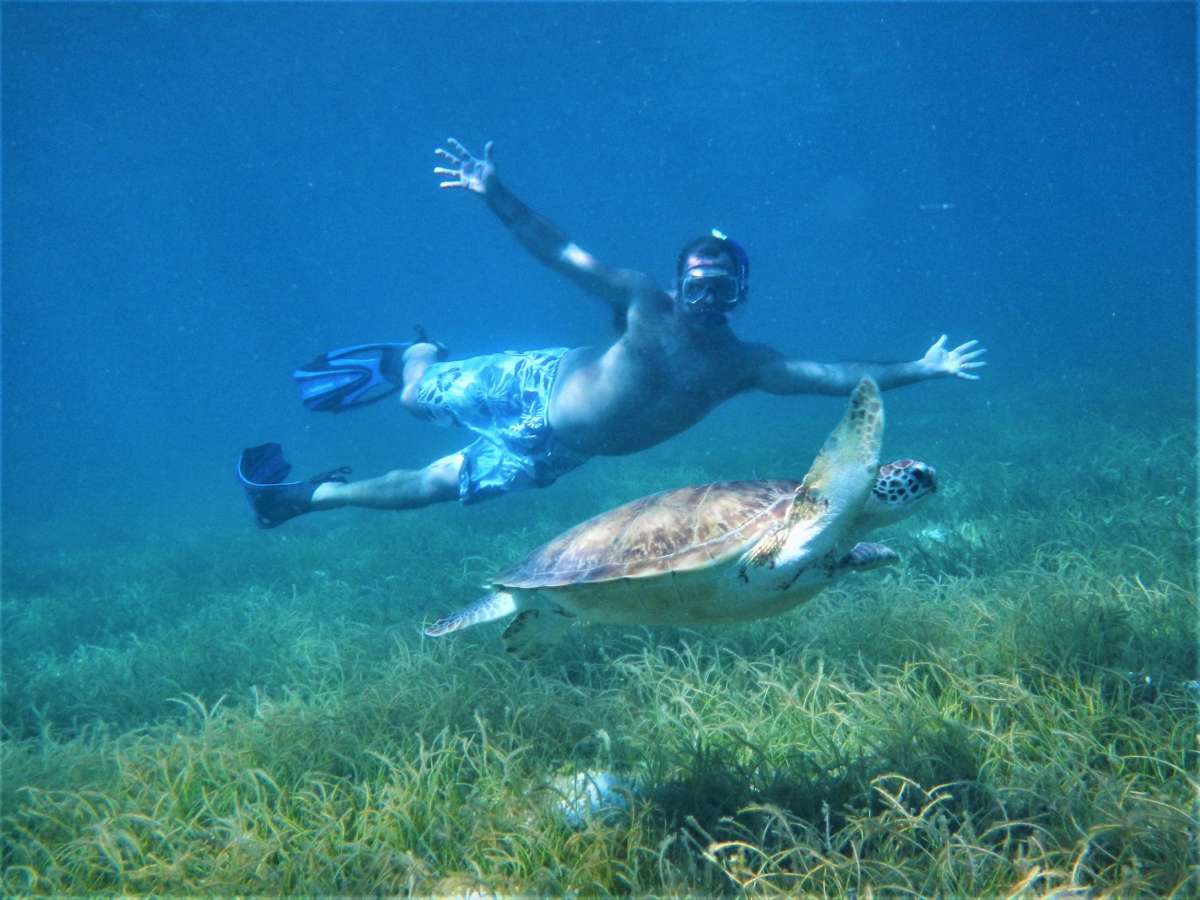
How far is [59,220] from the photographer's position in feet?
113

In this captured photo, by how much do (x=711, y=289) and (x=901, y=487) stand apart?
235 centimetres

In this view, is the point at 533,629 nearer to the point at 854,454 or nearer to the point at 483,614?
the point at 483,614

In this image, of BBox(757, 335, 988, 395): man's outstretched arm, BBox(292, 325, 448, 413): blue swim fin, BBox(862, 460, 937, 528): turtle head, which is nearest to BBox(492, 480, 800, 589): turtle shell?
BBox(862, 460, 937, 528): turtle head

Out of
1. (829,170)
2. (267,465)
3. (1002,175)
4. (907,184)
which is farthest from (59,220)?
(1002,175)

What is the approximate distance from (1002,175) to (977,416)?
88837 millimetres

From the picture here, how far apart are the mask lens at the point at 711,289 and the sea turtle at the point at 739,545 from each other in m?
1.80

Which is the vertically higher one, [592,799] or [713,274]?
[713,274]

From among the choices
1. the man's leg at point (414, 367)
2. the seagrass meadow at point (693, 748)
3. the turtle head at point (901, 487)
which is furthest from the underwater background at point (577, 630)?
the man's leg at point (414, 367)

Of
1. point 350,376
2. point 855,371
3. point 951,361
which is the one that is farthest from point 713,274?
point 350,376

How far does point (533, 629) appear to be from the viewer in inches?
147

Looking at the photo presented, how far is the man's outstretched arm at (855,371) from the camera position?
4.61 metres

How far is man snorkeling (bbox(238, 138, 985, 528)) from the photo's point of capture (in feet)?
15.5

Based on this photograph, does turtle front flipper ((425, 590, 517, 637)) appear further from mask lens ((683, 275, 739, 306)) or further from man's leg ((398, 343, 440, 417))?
man's leg ((398, 343, 440, 417))

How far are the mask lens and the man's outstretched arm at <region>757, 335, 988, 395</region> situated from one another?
2.17 feet
